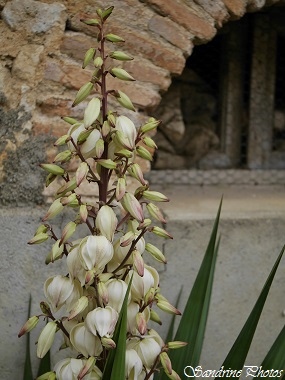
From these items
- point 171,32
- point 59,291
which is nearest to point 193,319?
point 59,291

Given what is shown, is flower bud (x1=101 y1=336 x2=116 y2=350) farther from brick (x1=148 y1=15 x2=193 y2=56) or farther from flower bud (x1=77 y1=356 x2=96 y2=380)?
brick (x1=148 y1=15 x2=193 y2=56)

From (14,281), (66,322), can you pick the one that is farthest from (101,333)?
(14,281)

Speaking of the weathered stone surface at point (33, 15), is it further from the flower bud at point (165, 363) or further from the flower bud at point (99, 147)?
the flower bud at point (165, 363)

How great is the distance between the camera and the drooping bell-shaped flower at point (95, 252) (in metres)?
1.12

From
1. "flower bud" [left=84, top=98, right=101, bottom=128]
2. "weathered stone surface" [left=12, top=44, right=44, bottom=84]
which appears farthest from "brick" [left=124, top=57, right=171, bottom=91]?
"flower bud" [left=84, top=98, right=101, bottom=128]

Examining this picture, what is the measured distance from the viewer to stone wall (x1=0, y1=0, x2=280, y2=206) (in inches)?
69.1

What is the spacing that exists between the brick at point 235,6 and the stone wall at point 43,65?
14cm

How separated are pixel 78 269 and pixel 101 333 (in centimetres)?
12

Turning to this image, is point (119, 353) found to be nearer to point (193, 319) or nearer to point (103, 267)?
point (103, 267)

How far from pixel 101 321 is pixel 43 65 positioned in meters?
0.90

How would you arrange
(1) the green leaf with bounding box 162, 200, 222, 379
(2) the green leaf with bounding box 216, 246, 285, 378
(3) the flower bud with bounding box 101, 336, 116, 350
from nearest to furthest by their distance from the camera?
(3) the flower bud with bounding box 101, 336, 116, 350 < (2) the green leaf with bounding box 216, 246, 285, 378 < (1) the green leaf with bounding box 162, 200, 222, 379

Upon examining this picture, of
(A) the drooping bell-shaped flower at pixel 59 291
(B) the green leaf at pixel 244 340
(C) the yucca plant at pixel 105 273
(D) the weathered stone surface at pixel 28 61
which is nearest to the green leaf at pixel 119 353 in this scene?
(C) the yucca plant at pixel 105 273

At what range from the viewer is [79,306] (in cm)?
113

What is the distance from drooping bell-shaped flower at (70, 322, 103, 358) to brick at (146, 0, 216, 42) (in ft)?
3.42
